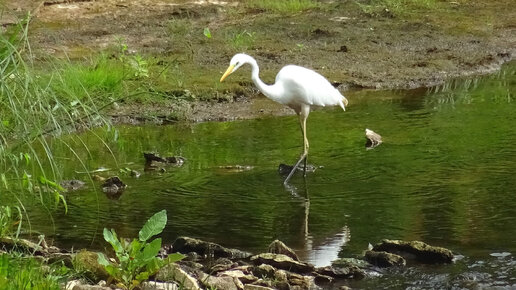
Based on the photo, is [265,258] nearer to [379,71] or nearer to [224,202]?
[224,202]

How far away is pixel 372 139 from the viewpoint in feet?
30.8

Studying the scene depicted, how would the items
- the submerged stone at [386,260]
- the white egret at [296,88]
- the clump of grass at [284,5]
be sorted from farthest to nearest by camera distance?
the clump of grass at [284,5] < the white egret at [296,88] < the submerged stone at [386,260]

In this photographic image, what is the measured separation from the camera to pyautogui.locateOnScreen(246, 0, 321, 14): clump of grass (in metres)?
17.4

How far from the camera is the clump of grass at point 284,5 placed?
57.1 ft

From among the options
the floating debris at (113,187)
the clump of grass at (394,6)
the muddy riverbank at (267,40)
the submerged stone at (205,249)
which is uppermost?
the submerged stone at (205,249)

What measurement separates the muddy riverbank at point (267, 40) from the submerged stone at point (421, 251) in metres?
5.29

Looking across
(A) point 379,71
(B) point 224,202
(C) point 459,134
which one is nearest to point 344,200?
(B) point 224,202

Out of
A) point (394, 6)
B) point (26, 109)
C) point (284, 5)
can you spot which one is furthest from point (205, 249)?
point (394, 6)

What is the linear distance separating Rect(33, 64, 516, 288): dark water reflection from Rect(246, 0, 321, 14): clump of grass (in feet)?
21.1

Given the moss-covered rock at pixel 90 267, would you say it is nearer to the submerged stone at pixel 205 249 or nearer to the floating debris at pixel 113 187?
the submerged stone at pixel 205 249

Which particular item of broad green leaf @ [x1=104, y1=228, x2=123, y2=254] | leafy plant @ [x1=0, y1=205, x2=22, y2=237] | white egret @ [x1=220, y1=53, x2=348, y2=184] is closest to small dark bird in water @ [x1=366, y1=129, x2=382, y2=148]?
white egret @ [x1=220, y1=53, x2=348, y2=184]

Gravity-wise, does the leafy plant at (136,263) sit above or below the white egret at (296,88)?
above

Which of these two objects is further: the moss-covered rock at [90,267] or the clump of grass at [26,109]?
the moss-covered rock at [90,267]

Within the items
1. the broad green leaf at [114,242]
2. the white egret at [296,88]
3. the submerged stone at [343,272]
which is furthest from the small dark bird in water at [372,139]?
the broad green leaf at [114,242]
